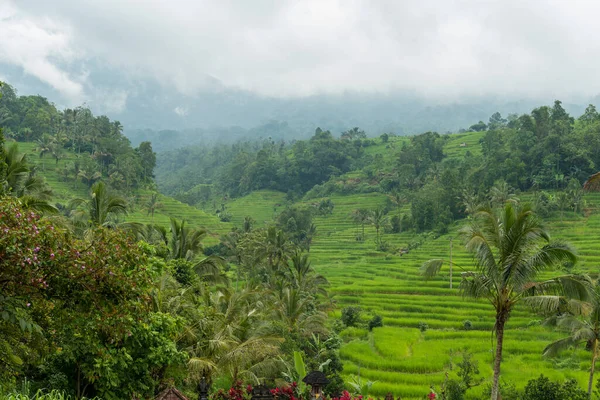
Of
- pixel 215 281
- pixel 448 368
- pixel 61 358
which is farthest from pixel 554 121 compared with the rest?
A: pixel 61 358

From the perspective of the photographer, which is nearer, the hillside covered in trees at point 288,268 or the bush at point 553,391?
the hillside covered in trees at point 288,268

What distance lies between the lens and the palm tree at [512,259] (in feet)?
35.0

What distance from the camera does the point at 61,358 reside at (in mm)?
8758

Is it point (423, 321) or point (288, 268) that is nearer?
point (423, 321)

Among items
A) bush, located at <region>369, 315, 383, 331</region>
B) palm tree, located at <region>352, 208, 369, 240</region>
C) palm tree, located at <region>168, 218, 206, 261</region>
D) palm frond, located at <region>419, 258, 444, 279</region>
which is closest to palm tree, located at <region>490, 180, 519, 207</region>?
palm tree, located at <region>352, 208, 369, 240</region>

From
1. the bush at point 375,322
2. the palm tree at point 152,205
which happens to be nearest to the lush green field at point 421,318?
the bush at point 375,322

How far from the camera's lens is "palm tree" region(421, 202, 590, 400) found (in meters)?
10.7

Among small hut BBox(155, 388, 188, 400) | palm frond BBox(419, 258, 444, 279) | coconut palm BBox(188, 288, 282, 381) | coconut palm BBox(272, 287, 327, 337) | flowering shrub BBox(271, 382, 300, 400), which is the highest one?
palm frond BBox(419, 258, 444, 279)

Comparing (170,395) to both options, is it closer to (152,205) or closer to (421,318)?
(421,318)

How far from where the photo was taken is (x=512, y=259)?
35.4 feet

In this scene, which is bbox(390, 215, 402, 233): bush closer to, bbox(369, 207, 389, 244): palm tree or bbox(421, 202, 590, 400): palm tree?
bbox(369, 207, 389, 244): palm tree

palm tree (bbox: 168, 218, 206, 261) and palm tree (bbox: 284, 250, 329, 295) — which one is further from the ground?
palm tree (bbox: 168, 218, 206, 261)

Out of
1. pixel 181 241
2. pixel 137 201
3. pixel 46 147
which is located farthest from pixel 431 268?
pixel 46 147

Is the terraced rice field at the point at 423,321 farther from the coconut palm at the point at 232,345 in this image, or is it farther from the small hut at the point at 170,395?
the small hut at the point at 170,395
